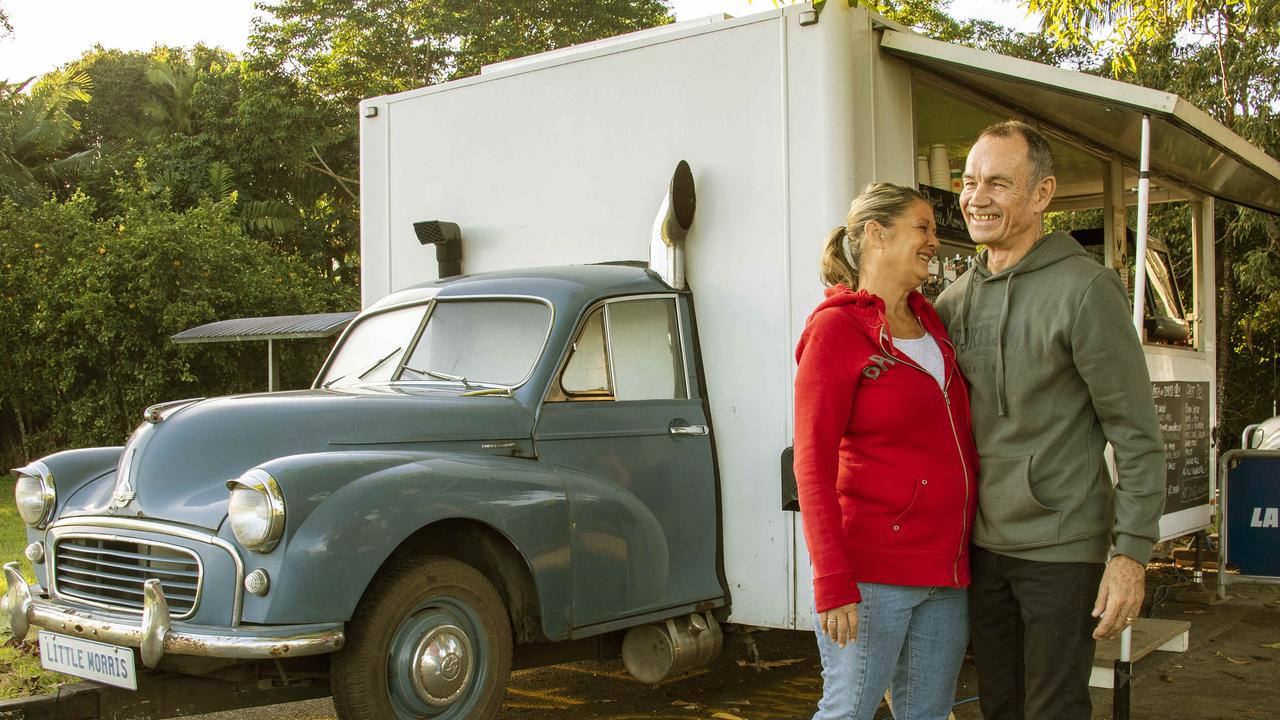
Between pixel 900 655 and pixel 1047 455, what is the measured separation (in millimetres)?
585

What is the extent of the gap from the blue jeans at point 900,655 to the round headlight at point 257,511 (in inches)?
73.0

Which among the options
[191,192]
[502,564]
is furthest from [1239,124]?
[191,192]

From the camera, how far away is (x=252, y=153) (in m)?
23.0

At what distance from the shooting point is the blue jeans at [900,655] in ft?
8.22

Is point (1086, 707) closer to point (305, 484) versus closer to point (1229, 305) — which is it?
point (305, 484)

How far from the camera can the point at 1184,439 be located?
6.95 meters

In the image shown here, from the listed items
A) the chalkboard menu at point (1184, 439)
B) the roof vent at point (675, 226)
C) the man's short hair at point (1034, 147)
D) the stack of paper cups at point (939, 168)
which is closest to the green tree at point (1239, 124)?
the chalkboard menu at point (1184, 439)

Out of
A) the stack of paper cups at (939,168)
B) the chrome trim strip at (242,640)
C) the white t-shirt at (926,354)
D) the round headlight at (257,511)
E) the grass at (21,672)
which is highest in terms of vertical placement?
the stack of paper cups at (939,168)

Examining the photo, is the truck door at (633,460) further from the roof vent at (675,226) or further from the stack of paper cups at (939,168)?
the stack of paper cups at (939,168)

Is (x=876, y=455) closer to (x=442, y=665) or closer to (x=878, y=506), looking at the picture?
(x=878, y=506)

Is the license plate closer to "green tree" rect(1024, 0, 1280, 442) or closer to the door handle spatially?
the door handle

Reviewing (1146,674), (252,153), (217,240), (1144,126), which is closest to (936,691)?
(1144,126)

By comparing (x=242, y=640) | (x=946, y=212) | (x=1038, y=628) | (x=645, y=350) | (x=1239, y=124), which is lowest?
(x=242, y=640)

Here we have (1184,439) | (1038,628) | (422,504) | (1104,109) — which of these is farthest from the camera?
(1184,439)
